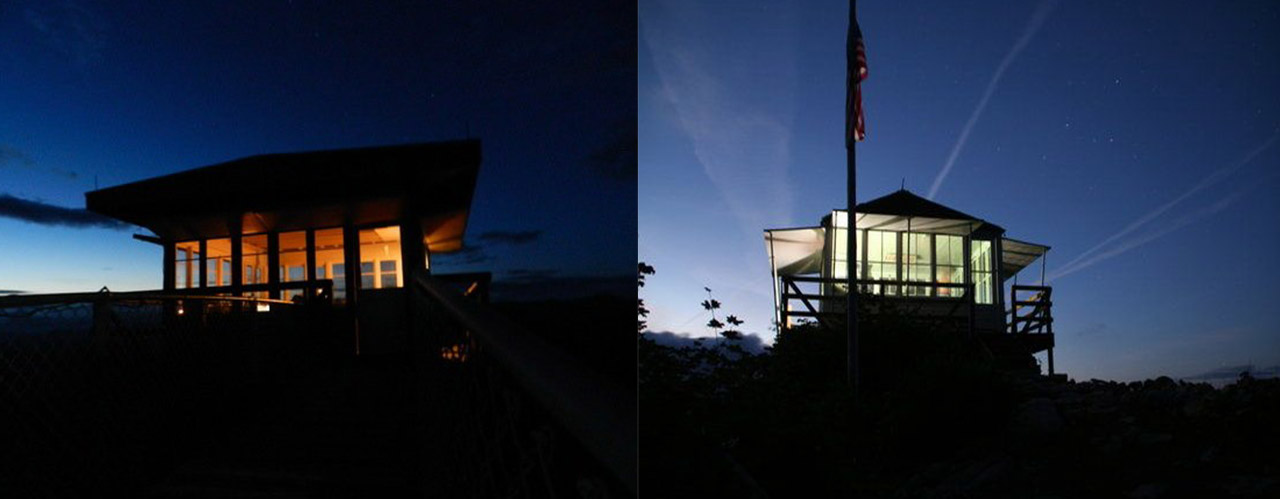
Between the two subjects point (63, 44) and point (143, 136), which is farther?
point (143, 136)

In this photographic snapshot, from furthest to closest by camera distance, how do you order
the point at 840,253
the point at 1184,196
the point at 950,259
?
the point at 950,259, the point at 840,253, the point at 1184,196

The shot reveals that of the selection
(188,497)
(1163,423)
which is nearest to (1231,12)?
(1163,423)

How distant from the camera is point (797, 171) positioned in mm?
6223

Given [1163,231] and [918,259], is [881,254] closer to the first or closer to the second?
[918,259]

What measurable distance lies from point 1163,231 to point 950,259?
6086mm

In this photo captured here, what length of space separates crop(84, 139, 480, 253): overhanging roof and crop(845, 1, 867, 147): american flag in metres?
4.38

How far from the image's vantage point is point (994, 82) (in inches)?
188

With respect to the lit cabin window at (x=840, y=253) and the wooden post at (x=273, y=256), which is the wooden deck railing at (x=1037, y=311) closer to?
the lit cabin window at (x=840, y=253)

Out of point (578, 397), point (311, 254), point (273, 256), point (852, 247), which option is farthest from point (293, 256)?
point (578, 397)

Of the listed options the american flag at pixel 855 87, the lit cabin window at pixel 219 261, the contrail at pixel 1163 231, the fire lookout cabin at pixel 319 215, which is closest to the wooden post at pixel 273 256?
the fire lookout cabin at pixel 319 215

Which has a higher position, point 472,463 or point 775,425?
point 472,463

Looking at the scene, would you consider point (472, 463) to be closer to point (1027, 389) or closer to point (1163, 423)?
point (1163, 423)

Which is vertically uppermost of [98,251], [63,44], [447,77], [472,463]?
[447,77]

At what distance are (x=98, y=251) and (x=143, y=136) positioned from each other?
235 centimetres
